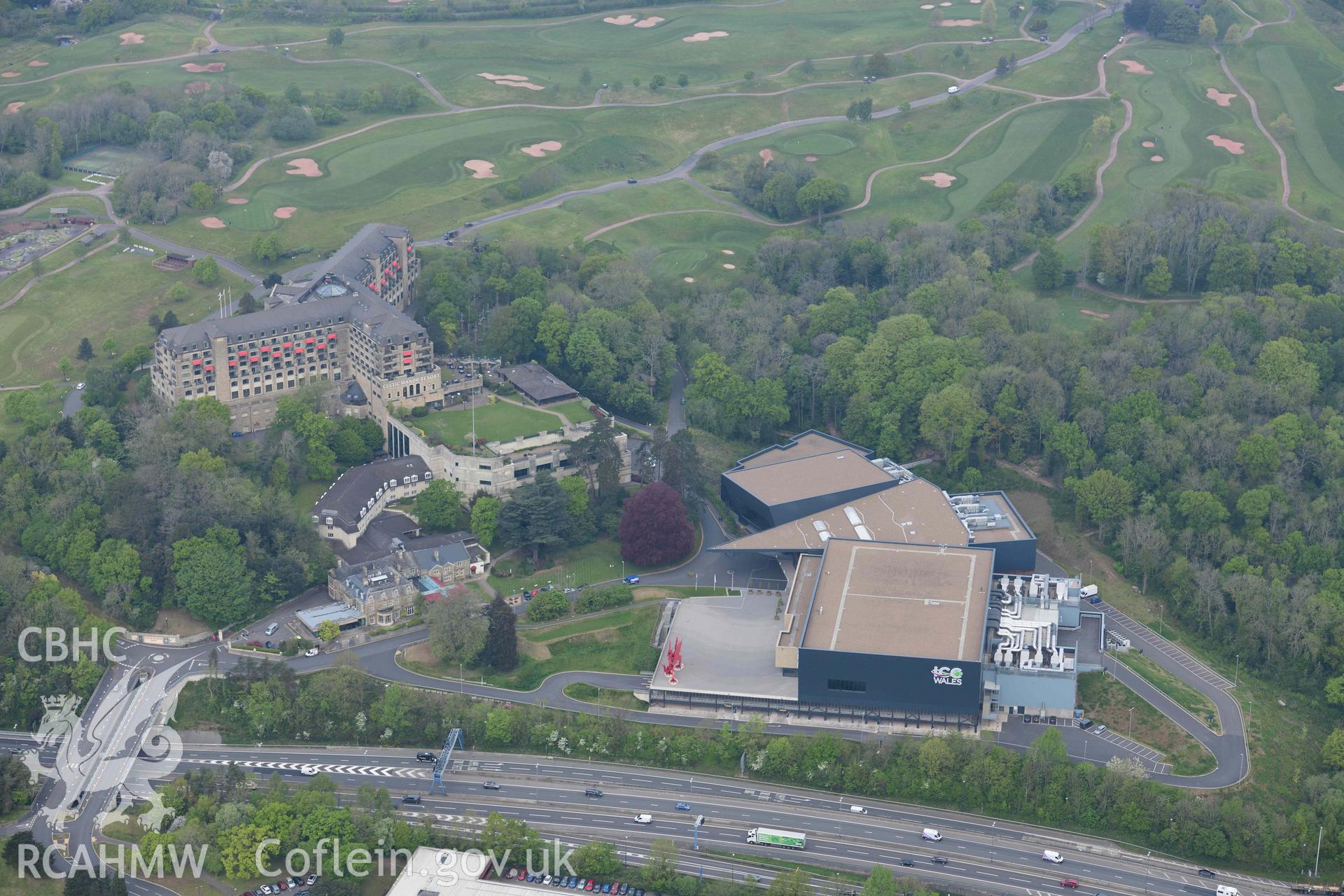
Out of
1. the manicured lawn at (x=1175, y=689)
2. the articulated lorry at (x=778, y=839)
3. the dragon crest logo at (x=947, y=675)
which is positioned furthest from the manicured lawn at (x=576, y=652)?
the manicured lawn at (x=1175, y=689)

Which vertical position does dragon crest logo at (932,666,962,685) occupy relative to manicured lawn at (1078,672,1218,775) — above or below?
above

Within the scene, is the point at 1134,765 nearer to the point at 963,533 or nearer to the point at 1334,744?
the point at 1334,744

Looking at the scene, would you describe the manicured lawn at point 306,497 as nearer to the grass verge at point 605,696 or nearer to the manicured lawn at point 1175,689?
the grass verge at point 605,696

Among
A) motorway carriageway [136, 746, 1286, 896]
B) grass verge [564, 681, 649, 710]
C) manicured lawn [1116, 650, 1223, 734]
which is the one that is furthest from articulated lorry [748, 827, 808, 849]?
manicured lawn [1116, 650, 1223, 734]

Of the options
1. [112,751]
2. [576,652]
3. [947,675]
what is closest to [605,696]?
[576,652]

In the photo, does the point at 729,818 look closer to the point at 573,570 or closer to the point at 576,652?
the point at 576,652

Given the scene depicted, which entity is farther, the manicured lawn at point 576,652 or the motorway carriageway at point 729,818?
the manicured lawn at point 576,652

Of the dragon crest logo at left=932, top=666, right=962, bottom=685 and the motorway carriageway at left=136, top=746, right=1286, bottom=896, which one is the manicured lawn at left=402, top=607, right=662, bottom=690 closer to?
the motorway carriageway at left=136, top=746, right=1286, bottom=896
